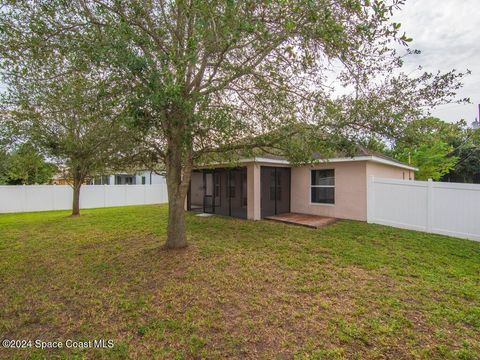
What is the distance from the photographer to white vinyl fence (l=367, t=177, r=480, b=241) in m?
7.43

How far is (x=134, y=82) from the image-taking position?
4148 mm

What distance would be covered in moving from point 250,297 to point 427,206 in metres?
7.20

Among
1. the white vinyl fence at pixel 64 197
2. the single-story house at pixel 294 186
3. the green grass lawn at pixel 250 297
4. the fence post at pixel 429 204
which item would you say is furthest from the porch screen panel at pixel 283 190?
the white vinyl fence at pixel 64 197

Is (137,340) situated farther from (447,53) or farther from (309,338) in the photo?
(447,53)

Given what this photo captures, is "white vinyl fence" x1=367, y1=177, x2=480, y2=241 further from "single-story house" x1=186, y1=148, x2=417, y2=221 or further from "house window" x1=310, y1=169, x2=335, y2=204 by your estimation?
"house window" x1=310, y1=169, x2=335, y2=204

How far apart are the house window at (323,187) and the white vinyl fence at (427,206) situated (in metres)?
1.57

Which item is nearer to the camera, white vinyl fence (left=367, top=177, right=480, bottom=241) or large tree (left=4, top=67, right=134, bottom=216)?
large tree (left=4, top=67, right=134, bottom=216)

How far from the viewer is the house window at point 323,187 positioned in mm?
11008

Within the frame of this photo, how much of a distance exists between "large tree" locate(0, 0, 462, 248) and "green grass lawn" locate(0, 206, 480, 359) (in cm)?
171

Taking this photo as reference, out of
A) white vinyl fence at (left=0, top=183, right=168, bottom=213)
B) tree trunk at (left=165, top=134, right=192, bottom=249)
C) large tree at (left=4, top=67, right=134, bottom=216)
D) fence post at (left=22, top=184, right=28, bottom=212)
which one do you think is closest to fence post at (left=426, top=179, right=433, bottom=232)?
tree trunk at (left=165, top=134, right=192, bottom=249)

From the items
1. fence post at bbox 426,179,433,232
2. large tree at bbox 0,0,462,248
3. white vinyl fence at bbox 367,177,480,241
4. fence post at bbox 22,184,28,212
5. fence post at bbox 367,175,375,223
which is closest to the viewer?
large tree at bbox 0,0,462,248

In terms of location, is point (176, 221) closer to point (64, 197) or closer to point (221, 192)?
point (221, 192)

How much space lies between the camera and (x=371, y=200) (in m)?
9.76

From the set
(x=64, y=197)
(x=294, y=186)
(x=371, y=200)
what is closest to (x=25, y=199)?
(x=64, y=197)
